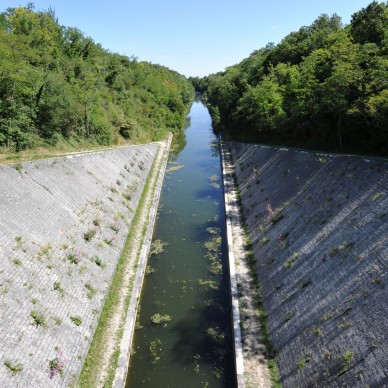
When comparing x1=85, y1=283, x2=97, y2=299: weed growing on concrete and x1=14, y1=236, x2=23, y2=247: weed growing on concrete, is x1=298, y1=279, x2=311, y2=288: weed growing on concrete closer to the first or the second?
x1=85, y1=283, x2=97, y2=299: weed growing on concrete

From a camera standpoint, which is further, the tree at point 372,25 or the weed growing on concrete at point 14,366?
the tree at point 372,25

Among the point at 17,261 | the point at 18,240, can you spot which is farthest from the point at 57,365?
the point at 18,240

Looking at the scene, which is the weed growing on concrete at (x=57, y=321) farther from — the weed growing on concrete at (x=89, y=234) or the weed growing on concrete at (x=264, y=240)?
the weed growing on concrete at (x=264, y=240)

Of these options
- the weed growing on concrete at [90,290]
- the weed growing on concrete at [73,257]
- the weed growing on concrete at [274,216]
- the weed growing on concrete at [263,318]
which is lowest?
the weed growing on concrete at [90,290]

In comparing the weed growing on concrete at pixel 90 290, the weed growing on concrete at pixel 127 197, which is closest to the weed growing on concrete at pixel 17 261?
the weed growing on concrete at pixel 90 290

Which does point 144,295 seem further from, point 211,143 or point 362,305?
point 211,143

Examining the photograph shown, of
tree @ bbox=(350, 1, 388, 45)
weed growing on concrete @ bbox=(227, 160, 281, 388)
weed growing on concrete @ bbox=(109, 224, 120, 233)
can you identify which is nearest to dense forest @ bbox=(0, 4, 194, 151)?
weed growing on concrete @ bbox=(109, 224, 120, 233)
